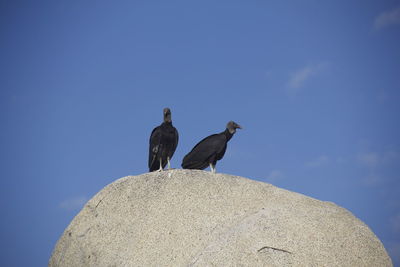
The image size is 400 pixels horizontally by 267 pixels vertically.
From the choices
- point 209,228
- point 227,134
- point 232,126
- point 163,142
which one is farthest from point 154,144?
point 209,228

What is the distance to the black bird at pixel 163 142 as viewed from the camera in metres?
12.3

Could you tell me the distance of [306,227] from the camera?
8703 millimetres

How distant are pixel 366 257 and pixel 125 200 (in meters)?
5.17

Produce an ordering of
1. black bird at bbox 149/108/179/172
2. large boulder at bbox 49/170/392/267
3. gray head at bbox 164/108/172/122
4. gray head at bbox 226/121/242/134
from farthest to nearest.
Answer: gray head at bbox 226/121/242/134, gray head at bbox 164/108/172/122, black bird at bbox 149/108/179/172, large boulder at bbox 49/170/392/267

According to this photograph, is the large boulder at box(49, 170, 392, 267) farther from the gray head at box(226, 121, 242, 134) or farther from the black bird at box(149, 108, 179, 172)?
the gray head at box(226, 121, 242, 134)

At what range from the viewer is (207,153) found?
1213 centimetres

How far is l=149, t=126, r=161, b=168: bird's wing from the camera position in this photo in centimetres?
1228

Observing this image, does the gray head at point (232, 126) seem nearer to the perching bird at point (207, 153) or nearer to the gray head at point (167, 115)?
the perching bird at point (207, 153)

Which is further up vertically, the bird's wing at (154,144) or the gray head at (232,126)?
the gray head at (232,126)

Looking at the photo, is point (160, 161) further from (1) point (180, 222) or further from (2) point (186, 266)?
(2) point (186, 266)

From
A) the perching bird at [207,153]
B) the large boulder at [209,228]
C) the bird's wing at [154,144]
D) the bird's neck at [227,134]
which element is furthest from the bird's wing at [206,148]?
the large boulder at [209,228]

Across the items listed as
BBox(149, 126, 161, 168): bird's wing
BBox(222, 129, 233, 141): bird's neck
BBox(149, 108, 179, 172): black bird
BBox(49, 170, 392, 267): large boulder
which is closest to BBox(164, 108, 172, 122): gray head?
BBox(149, 108, 179, 172): black bird

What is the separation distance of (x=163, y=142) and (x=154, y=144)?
0.27 metres

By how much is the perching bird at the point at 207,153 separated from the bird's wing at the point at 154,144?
84 cm
